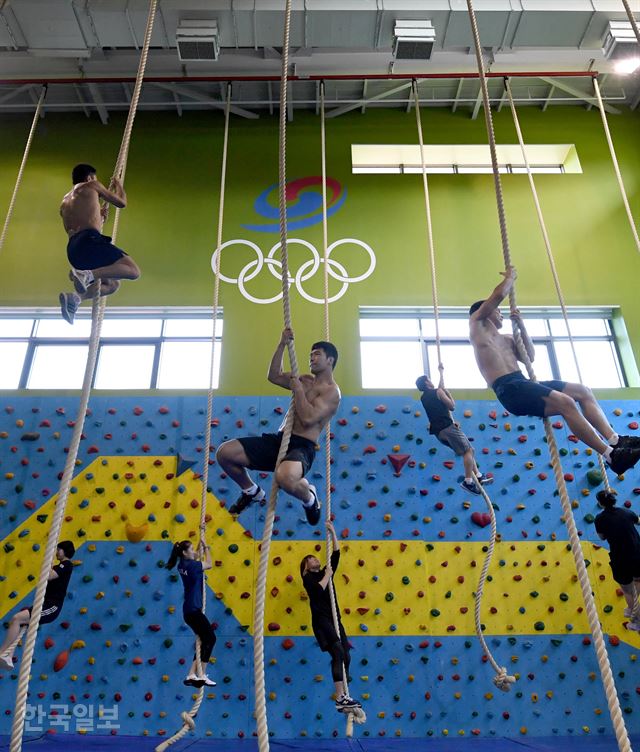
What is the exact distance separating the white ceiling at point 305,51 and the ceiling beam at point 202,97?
0.03 metres

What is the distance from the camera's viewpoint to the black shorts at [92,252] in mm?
3105

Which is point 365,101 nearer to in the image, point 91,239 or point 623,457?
point 91,239

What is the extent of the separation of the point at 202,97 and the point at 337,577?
205 inches

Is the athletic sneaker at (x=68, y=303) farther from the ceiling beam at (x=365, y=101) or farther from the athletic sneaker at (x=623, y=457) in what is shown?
the ceiling beam at (x=365, y=101)

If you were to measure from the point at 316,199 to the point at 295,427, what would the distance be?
4.35m

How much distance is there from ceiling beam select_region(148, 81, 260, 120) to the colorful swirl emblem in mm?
975

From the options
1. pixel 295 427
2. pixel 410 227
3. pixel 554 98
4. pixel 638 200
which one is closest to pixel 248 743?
pixel 295 427

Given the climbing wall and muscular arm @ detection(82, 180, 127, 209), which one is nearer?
muscular arm @ detection(82, 180, 127, 209)

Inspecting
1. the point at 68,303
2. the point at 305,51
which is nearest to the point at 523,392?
the point at 68,303

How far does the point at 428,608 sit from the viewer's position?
5.29 metres

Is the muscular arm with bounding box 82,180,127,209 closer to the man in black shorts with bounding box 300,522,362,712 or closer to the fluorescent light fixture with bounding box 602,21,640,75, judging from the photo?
the man in black shorts with bounding box 300,522,362,712

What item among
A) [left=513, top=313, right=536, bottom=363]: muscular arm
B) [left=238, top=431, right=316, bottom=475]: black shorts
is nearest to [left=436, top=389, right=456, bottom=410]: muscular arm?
[left=513, top=313, right=536, bottom=363]: muscular arm

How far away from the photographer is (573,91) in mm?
7008

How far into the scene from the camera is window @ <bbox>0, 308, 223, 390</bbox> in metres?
6.20
